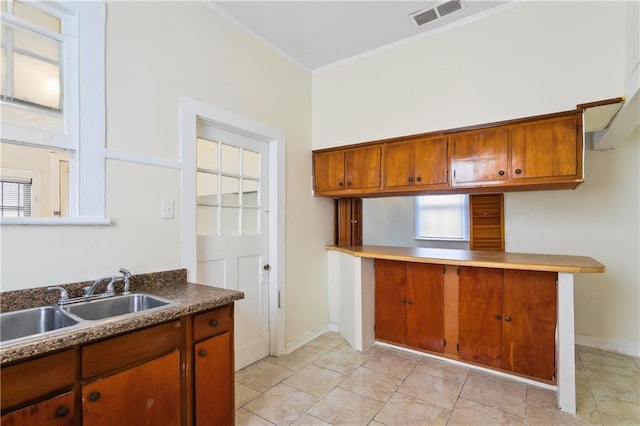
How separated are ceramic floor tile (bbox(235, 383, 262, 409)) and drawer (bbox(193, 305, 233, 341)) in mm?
797

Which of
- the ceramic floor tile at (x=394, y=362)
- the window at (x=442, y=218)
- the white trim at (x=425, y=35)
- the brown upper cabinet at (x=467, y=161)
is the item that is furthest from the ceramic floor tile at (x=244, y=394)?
the window at (x=442, y=218)

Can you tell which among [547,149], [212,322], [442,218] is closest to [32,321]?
[212,322]

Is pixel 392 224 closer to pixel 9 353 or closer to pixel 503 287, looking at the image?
pixel 503 287

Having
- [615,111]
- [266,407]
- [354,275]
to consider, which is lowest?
[266,407]

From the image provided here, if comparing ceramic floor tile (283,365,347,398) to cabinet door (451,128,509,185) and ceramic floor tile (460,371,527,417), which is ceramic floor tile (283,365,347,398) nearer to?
ceramic floor tile (460,371,527,417)

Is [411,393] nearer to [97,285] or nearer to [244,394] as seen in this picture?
[244,394]

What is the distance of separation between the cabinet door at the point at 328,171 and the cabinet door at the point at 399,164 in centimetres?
51

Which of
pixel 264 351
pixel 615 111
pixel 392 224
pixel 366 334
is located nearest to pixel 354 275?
pixel 366 334

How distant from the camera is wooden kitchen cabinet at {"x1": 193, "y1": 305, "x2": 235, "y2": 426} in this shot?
1.61 metres

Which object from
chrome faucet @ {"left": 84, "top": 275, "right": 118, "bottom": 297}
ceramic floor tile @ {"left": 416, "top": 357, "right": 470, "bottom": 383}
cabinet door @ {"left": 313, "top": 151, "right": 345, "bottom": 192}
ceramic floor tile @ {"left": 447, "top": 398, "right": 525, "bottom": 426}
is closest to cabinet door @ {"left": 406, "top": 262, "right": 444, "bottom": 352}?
ceramic floor tile @ {"left": 416, "top": 357, "right": 470, "bottom": 383}

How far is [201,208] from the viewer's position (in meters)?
2.44

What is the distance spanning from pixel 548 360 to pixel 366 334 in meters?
1.47

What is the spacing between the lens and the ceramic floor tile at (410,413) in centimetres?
199

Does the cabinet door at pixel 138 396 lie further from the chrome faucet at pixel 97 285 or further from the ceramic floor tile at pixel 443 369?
the ceramic floor tile at pixel 443 369
